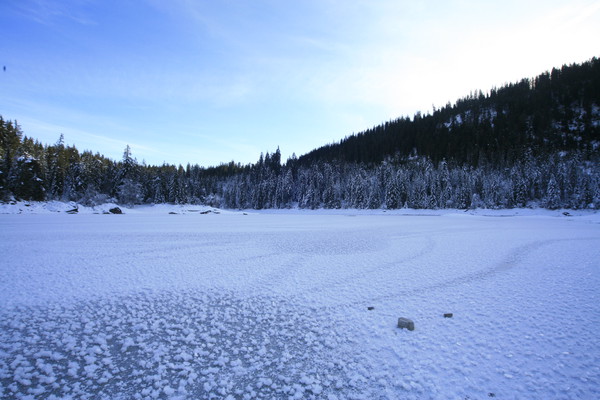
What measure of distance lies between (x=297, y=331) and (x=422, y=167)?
312 ft

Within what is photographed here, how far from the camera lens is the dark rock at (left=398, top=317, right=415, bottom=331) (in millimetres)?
4078

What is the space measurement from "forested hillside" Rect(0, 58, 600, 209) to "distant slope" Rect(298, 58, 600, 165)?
0.55m

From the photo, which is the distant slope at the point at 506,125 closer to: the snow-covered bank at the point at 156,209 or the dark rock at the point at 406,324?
the snow-covered bank at the point at 156,209

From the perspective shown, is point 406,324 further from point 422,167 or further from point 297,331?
point 422,167

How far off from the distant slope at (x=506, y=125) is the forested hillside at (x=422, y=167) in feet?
1.79

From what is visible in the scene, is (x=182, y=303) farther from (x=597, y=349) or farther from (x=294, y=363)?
(x=597, y=349)

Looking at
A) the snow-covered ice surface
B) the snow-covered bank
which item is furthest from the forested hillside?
the snow-covered ice surface

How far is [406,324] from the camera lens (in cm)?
412

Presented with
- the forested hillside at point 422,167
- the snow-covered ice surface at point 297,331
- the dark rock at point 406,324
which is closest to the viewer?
the snow-covered ice surface at point 297,331

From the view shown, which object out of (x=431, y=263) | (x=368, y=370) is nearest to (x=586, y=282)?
(x=431, y=263)

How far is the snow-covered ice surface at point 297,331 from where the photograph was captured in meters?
2.87

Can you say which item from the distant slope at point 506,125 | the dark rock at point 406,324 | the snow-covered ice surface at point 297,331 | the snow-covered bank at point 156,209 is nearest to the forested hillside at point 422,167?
the distant slope at point 506,125

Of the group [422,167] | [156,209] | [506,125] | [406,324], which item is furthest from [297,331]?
[506,125]

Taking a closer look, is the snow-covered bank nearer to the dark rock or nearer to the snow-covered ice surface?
the snow-covered ice surface
